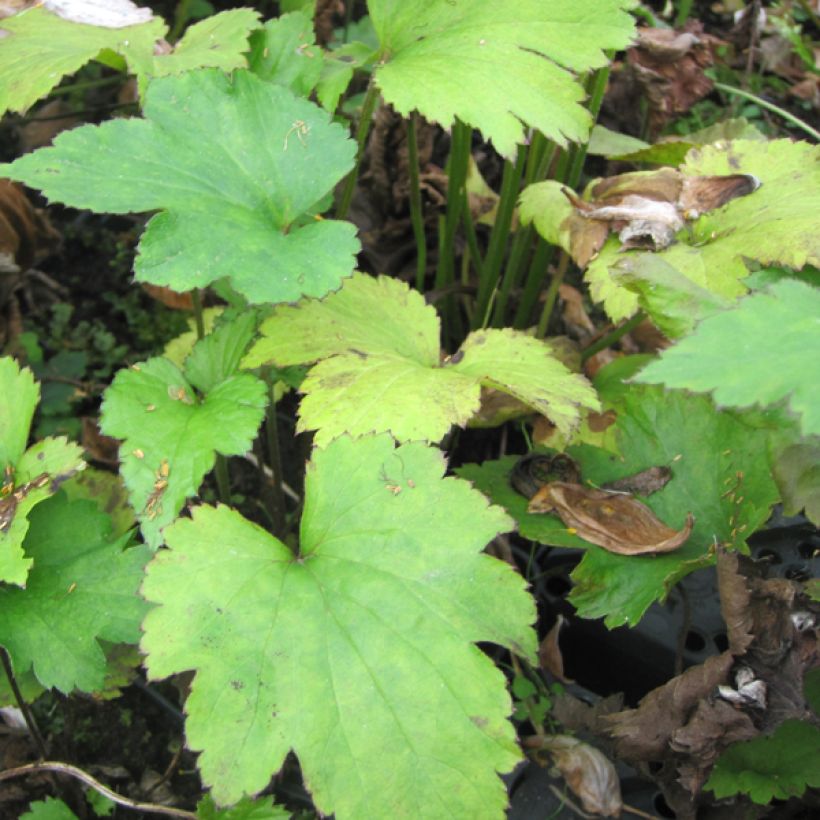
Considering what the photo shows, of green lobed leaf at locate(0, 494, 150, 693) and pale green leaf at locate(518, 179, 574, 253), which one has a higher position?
pale green leaf at locate(518, 179, 574, 253)

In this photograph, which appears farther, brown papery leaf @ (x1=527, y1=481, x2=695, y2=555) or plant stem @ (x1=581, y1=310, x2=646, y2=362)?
plant stem @ (x1=581, y1=310, x2=646, y2=362)

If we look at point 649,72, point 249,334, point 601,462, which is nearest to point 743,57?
point 649,72

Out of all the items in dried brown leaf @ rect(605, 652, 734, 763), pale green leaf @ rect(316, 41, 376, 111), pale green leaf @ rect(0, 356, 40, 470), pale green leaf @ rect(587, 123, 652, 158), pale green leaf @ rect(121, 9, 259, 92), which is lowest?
dried brown leaf @ rect(605, 652, 734, 763)

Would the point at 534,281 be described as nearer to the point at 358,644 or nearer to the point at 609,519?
the point at 609,519

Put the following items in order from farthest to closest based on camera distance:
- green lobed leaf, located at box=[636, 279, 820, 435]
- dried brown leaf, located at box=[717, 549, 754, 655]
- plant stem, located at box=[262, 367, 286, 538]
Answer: plant stem, located at box=[262, 367, 286, 538] → dried brown leaf, located at box=[717, 549, 754, 655] → green lobed leaf, located at box=[636, 279, 820, 435]

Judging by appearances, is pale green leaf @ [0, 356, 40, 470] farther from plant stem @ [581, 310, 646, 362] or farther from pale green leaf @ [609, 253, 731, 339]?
plant stem @ [581, 310, 646, 362]

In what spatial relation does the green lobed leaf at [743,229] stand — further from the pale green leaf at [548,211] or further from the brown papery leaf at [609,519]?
the brown papery leaf at [609,519]

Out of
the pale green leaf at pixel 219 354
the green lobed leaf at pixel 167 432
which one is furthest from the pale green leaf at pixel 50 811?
the pale green leaf at pixel 219 354

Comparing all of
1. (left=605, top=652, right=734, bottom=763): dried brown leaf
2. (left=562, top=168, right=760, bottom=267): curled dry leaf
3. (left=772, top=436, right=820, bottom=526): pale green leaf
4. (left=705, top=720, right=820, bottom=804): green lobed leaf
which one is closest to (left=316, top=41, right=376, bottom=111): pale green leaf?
(left=562, top=168, right=760, bottom=267): curled dry leaf
